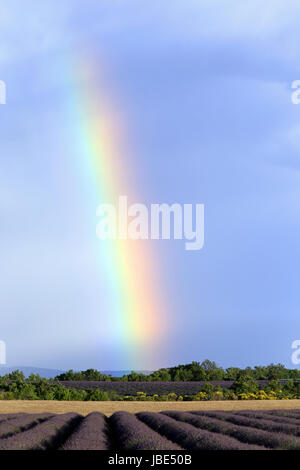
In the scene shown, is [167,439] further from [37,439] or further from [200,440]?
[37,439]

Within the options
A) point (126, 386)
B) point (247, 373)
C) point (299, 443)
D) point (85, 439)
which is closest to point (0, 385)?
point (126, 386)

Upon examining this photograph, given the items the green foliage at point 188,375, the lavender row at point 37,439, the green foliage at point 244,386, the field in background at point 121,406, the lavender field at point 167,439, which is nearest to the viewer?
the lavender field at point 167,439

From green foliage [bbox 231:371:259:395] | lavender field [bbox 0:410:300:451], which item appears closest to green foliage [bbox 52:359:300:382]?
green foliage [bbox 231:371:259:395]

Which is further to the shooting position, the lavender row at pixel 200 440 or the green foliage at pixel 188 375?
the green foliage at pixel 188 375

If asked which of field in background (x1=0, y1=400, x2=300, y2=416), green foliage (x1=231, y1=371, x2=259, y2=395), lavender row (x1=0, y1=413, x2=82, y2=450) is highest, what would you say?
lavender row (x1=0, y1=413, x2=82, y2=450)

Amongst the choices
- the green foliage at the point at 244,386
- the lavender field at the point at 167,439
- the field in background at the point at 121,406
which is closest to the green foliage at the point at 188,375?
the green foliage at the point at 244,386

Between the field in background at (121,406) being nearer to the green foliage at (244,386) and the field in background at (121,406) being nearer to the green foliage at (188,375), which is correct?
the green foliage at (244,386)

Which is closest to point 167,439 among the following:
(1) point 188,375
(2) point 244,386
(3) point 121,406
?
(3) point 121,406

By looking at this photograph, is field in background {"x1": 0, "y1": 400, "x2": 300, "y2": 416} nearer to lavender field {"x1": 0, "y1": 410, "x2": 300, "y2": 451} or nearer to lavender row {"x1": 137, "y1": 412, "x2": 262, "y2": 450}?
lavender field {"x1": 0, "y1": 410, "x2": 300, "y2": 451}

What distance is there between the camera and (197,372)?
51.4m
